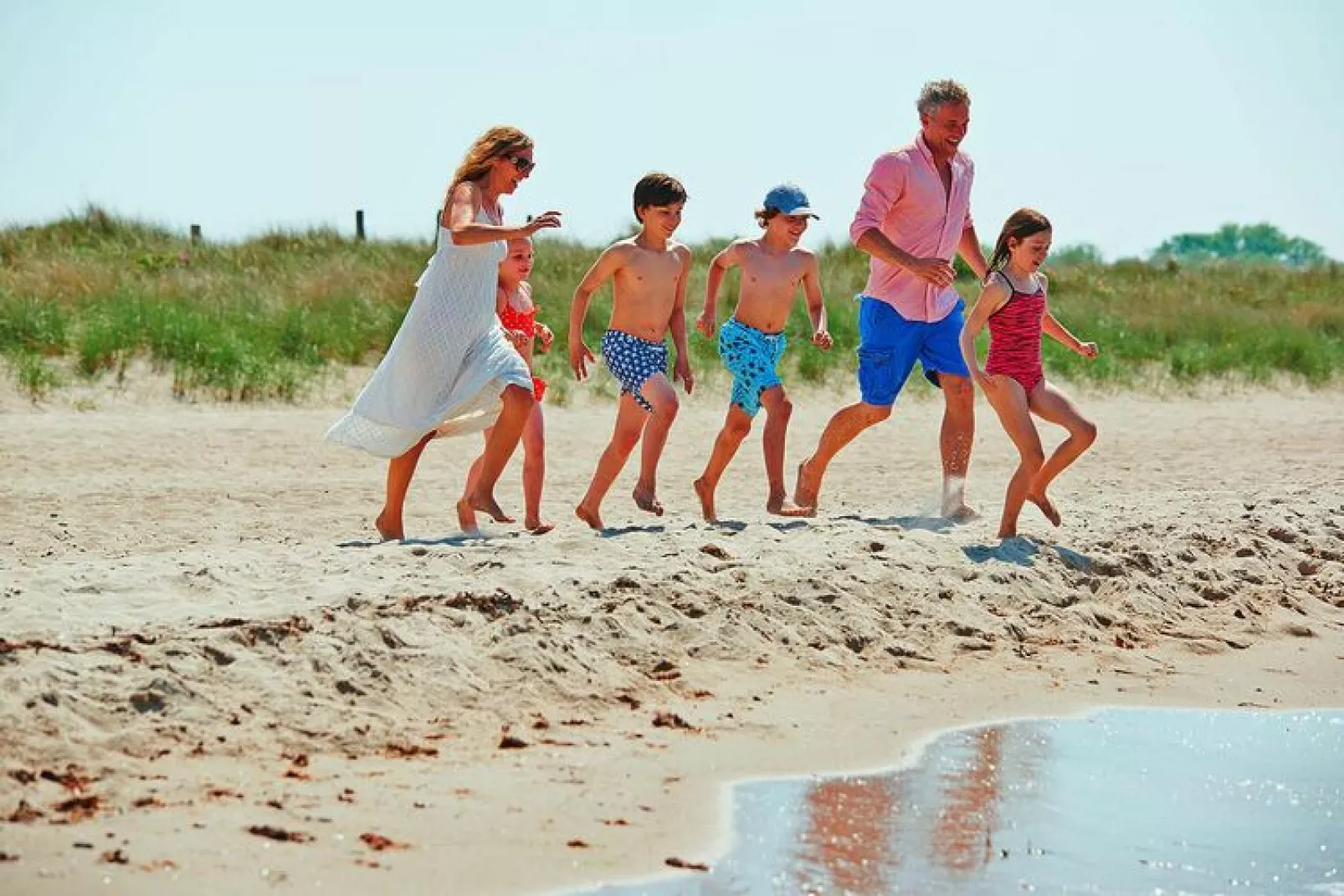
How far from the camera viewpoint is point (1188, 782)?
6418mm

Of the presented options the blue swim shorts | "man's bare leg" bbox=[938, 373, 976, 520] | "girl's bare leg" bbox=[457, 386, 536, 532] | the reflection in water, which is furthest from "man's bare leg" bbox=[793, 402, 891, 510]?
the reflection in water

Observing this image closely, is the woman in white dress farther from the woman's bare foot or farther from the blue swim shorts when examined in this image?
the blue swim shorts

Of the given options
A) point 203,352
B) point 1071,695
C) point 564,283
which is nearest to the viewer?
point 1071,695

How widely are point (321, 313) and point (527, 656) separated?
1045cm

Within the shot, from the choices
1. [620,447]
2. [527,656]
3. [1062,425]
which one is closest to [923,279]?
[1062,425]

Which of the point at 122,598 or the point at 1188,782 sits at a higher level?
the point at 122,598

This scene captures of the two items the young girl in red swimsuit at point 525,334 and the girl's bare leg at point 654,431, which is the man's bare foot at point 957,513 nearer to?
the girl's bare leg at point 654,431

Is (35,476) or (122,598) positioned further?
(35,476)

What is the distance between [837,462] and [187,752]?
781 centimetres

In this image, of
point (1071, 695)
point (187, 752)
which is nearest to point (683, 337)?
point (1071, 695)

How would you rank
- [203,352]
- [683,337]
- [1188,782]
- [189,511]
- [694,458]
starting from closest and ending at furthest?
[1188,782] < [683,337] < [189,511] < [694,458] < [203,352]

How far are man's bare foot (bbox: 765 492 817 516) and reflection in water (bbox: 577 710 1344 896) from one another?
2.62m

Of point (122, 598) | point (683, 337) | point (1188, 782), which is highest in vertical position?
point (683, 337)

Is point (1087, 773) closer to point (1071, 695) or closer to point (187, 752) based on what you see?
point (1071, 695)
